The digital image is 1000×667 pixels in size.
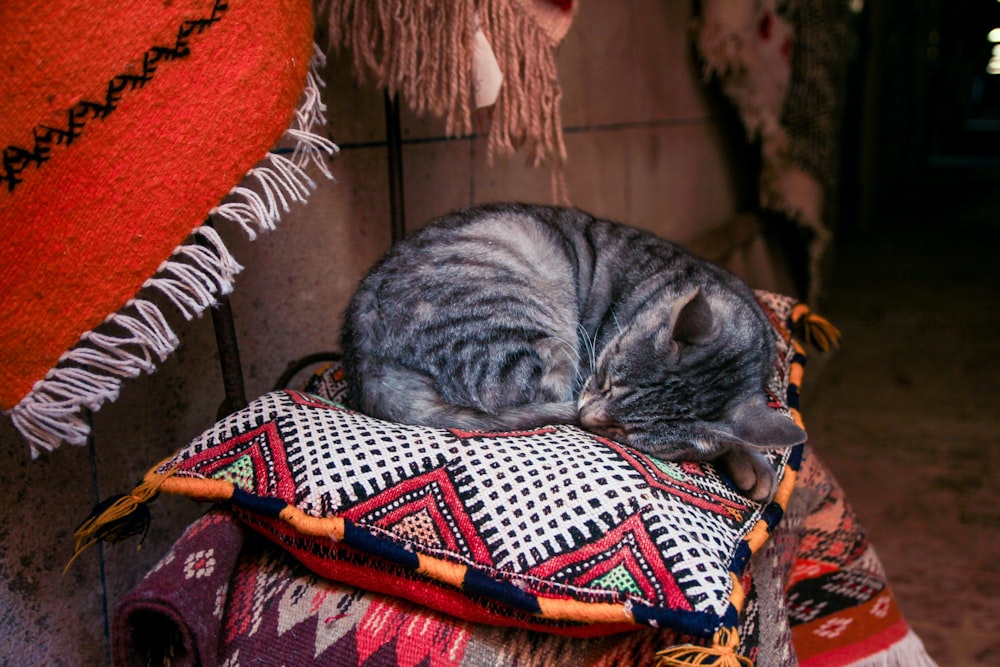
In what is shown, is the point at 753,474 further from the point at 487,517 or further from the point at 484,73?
the point at 484,73

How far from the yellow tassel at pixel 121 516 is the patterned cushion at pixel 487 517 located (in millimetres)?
12

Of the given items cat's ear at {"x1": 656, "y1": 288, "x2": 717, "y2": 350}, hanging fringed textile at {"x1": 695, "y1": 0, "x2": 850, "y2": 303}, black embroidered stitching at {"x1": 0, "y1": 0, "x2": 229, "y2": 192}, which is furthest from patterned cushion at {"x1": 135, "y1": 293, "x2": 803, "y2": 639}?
hanging fringed textile at {"x1": 695, "y1": 0, "x2": 850, "y2": 303}

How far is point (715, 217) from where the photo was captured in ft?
13.1

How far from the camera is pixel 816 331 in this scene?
1.56m

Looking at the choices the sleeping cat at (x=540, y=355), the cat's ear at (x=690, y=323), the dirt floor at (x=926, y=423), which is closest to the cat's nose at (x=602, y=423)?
the sleeping cat at (x=540, y=355)

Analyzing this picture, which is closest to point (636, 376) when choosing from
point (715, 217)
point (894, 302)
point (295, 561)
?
point (295, 561)

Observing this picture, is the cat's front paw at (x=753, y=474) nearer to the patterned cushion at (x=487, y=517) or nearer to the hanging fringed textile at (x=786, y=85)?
the patterned cushion at (x=487, y=517)

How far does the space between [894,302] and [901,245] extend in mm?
1901

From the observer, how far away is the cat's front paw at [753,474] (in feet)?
3.49

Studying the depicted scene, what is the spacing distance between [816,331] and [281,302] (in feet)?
3.78

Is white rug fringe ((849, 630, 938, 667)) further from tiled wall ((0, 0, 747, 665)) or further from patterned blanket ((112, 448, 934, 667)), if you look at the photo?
tiled wall ((0, 0, 747, 665))

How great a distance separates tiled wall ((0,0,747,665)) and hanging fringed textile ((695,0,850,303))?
381 millimetres

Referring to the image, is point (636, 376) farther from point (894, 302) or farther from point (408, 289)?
point (894, 302)

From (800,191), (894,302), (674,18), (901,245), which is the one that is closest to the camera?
(674,18)
